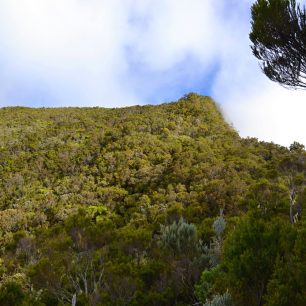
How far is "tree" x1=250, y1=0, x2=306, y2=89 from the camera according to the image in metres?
12.5

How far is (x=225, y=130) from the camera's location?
48625mm

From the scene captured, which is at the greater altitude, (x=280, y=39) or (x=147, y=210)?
(x=280, y=39)

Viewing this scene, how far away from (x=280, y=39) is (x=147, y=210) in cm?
2115

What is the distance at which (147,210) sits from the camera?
3219 cm

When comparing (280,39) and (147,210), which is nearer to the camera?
(280,39)

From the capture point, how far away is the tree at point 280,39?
41.0 feet

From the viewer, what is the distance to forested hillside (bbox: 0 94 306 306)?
1178cm

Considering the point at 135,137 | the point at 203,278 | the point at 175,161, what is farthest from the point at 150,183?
the point at 203,278

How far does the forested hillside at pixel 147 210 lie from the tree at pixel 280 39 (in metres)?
4.26

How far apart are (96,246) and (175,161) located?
71.3 feet

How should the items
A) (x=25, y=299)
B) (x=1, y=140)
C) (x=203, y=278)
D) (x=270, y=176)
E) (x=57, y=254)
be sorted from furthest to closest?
1. (x=1, y=140)
2. (x=270, y=176)
3. (x=57, y=254)
4. (x=203, y=278)
5. (x=25, y=299)

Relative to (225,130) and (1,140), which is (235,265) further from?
(1,140)

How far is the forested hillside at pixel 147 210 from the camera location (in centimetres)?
1178

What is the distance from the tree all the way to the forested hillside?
4264 millimetres
